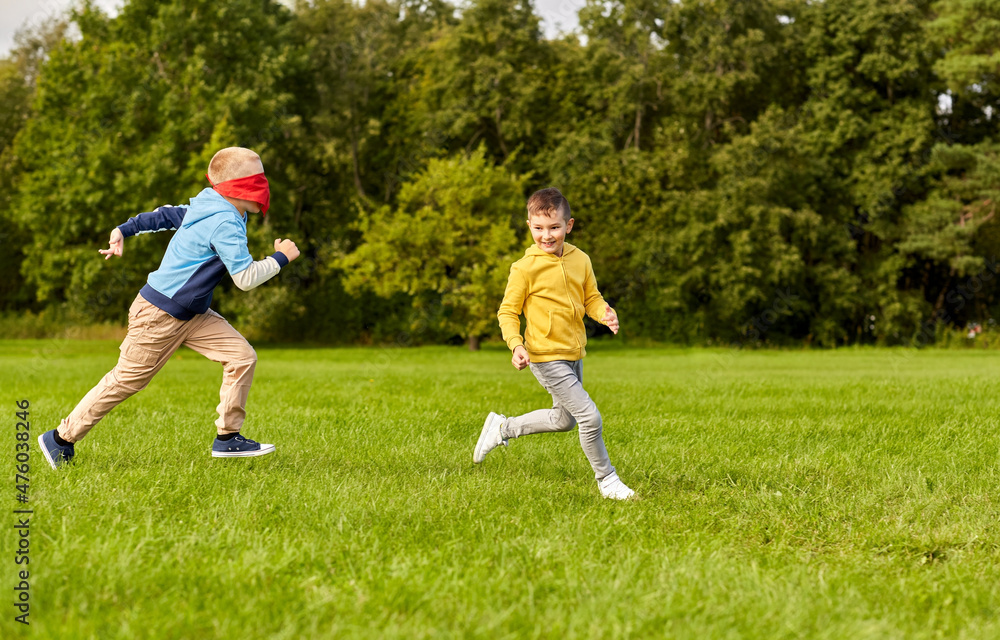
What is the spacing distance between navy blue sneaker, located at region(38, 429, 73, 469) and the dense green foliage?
813 inches

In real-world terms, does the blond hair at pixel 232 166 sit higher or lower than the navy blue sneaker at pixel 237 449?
higher

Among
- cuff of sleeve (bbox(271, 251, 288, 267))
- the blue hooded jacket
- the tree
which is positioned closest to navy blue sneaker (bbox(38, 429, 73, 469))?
the blue hooded jacket

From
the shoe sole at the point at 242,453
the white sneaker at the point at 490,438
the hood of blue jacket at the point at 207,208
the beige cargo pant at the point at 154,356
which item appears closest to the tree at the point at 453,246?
the white sneaker at the point at 490,438

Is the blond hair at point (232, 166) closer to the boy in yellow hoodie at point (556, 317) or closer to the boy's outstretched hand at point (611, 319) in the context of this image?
the boy in yellow hoodie at point (556, 317)

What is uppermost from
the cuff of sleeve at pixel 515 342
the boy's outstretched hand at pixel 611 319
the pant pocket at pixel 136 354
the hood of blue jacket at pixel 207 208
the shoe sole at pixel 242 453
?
the hood of blue jacket at pixel 207 208

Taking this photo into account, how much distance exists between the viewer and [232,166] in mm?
5504

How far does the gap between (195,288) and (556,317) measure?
228cm

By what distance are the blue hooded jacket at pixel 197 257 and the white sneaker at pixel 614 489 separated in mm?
2380

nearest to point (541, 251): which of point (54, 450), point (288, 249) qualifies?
point (288, 249)

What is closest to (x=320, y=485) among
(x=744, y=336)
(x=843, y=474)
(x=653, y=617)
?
(x=653, y=617)

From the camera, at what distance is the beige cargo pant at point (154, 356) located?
5.38 meters

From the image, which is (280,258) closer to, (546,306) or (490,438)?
(546,306)

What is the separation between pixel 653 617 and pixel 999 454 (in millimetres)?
4761

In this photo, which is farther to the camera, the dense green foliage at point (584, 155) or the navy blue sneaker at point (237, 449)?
the dense green foliage at point (584, 155)
